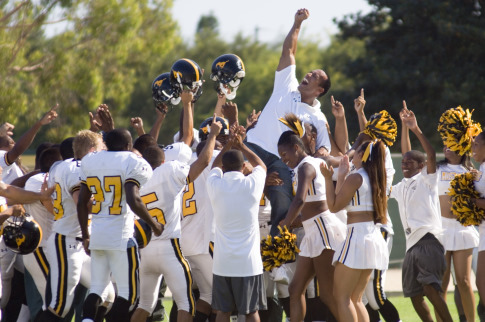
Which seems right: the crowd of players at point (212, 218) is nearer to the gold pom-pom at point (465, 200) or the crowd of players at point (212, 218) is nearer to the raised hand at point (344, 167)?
the raised hand at point (344, 167)

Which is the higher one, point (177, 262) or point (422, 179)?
point (422, 179)

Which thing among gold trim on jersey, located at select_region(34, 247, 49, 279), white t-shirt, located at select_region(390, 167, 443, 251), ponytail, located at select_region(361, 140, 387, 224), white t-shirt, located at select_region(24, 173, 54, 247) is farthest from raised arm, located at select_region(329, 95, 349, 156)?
gold trim on jersey, located at select_region(34, 247, 49, 279)

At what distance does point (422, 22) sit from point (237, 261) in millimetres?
22095

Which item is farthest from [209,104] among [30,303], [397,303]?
[30,303]

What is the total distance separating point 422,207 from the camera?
8953 millimetres

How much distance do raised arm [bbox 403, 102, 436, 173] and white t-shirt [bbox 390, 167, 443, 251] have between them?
15 cm

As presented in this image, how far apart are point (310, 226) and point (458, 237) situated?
6.42 ft

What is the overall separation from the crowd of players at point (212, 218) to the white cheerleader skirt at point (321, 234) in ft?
0.04

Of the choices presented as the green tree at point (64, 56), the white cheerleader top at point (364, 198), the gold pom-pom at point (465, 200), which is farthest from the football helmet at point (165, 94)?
the green tree at point (64, 56)

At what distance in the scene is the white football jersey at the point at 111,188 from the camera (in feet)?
23.4

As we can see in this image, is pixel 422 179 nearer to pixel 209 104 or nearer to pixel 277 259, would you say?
pixel 277 259

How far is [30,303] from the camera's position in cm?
841

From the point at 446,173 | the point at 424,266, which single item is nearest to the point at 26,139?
the point at 424,266

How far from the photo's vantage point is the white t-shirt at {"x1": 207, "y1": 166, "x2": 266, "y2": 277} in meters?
7.30
